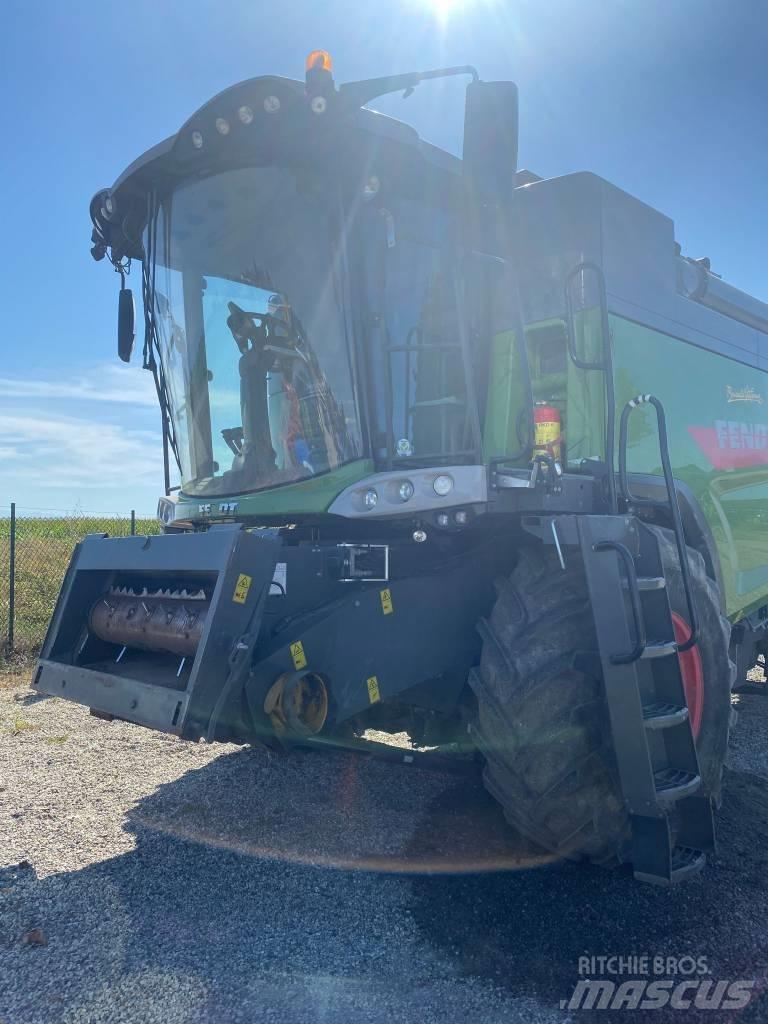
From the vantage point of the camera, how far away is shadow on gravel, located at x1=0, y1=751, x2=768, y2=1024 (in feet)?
8.72

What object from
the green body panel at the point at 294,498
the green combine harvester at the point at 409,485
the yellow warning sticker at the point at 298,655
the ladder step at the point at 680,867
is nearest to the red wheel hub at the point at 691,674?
the green combine harvester at the point at 409,485

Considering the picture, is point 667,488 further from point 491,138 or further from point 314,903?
point 314,903

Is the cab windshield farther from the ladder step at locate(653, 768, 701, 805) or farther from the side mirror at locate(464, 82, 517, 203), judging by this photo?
the ladder step at locate(653, 768, 701, 805)

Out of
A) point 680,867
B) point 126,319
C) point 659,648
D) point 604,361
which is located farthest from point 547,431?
point 126,319

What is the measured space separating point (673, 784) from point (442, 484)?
1.51m

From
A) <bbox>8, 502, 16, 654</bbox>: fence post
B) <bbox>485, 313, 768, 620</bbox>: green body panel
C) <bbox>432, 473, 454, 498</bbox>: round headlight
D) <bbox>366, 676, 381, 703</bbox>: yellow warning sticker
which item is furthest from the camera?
<bbox>8, 502, 16, 654</bbox>: fence post

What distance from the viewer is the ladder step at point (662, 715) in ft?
10.4

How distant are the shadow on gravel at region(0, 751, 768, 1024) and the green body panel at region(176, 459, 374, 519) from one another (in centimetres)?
156

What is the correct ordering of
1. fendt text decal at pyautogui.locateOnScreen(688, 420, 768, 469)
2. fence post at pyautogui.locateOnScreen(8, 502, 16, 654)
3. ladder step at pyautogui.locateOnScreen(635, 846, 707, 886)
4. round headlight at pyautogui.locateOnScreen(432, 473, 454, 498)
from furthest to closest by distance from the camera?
fence post at pyautogui.locateOnScreen(8, 502, 16, 654) < fendt text decal at pyautogui.locateOnScreen(688, 420, 768, 469) < round headlight at pyautogui.locateOnScreen(432, 473, 454, 498) < ladder step at pyautogui.locateOnScreen(635, 846, 707, 886)

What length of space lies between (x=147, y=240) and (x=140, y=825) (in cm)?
293

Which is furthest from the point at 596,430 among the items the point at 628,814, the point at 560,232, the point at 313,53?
the point at 313,53

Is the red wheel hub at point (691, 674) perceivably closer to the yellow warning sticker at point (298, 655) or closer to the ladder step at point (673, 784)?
the ladder step at point (673, 784)

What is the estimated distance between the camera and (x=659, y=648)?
10.9ft

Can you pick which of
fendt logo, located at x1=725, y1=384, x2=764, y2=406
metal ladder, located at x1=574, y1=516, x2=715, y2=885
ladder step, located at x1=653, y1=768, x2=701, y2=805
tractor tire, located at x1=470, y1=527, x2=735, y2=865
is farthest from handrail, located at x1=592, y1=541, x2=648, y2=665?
fendt logo, located at x1=725, y1=384, x2=764, y2=406
